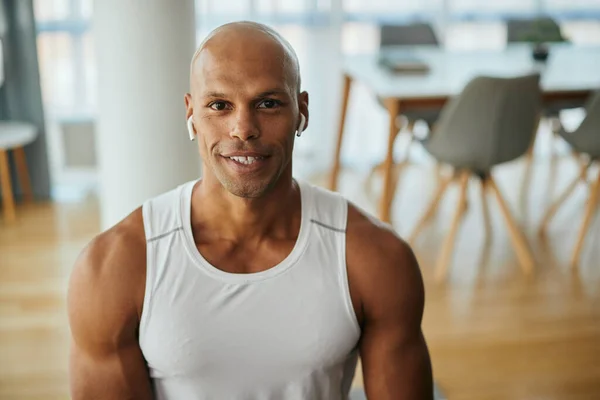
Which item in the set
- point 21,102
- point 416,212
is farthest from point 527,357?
point 21,102

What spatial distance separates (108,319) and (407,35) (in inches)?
131

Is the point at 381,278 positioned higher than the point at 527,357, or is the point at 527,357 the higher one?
the point at 381,278

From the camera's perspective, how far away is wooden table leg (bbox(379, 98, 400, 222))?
3273 mm

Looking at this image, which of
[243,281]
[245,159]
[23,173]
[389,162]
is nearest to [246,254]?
[243,281]

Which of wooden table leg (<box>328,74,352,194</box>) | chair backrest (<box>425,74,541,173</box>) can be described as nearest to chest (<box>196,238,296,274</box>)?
chair backrest (<box>425,74,541,173</box>)

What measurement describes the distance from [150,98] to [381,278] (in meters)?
1.21

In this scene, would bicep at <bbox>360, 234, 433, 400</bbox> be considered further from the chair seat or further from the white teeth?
the chair seat

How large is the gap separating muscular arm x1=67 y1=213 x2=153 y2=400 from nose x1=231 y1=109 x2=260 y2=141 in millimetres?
253

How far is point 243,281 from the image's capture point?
128 cm

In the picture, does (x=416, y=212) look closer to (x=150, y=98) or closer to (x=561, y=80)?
(x=561, y=80)

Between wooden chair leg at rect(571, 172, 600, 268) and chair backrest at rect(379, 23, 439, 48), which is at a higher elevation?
chair backrest at rect(379, 23, 439, 48)

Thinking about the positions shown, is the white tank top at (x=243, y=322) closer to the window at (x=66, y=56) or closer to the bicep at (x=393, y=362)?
the bicep at (x=393, y=362)

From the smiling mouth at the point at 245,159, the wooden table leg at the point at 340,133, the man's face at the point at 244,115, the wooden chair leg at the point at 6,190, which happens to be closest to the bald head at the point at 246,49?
the man's face at the point at 244,115

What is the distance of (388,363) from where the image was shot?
1.37m
